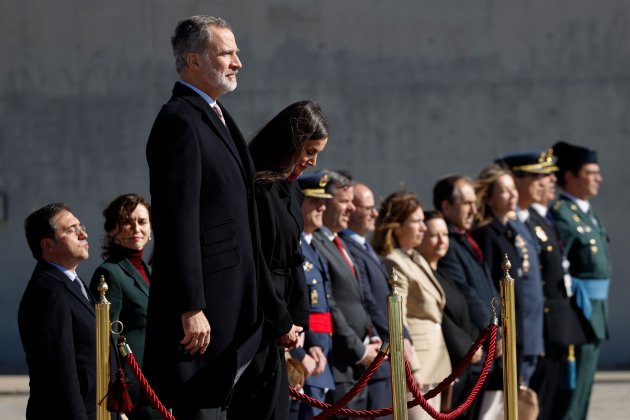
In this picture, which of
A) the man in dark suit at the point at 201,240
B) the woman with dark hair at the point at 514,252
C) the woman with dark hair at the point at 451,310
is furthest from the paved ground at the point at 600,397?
the man in dark suit at the point at 201,240

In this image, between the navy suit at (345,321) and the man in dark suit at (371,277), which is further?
the man in dark suit at (371,277)

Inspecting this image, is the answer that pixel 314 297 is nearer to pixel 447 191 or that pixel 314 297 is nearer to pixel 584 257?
pixel 447 191

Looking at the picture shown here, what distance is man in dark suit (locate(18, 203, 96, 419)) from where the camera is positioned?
17.8 ft

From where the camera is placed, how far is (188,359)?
→ 4.59 meters

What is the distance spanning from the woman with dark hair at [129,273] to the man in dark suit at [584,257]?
3.98 metres

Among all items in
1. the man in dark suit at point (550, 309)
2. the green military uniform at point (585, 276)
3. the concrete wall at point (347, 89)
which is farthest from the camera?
the concrete wall at point (347, 89)

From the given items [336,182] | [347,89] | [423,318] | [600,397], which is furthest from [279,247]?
[347,89]

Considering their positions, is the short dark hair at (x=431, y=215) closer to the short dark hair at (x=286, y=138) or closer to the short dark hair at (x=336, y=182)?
the short dark hair at (x=336, y=182)

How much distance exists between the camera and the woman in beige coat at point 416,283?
7.84 m

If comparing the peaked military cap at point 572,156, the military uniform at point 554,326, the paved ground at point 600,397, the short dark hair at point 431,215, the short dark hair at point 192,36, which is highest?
the short dark hair at point 192,36

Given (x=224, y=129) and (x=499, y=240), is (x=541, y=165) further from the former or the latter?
(x=224, y=129)

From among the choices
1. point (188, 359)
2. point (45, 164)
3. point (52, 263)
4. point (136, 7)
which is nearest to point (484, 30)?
point (136, 7)

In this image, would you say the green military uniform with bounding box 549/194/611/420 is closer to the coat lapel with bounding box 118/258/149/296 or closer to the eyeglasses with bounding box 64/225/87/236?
the coat lapel with bounding box 118/258/149/296

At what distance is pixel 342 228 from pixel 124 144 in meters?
6.98
